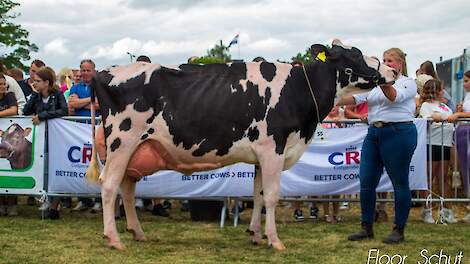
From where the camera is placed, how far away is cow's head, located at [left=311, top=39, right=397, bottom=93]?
7.14m

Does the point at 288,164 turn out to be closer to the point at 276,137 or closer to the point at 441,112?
the point at 276,137

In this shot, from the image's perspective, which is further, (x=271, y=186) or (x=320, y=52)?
Result: (x=320, y=52)

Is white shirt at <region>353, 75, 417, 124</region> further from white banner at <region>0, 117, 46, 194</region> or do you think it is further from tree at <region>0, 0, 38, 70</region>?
tree at <region>0, 0, 38, 70</region>

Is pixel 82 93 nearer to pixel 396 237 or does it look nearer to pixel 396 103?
pixel 396 103

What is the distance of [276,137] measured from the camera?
698 centimetres

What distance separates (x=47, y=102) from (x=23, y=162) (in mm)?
887

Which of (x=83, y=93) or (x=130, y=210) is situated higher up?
(x=83, y=93)

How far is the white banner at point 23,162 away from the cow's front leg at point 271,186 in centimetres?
371

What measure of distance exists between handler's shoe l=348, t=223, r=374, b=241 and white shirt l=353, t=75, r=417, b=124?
49.6 inches

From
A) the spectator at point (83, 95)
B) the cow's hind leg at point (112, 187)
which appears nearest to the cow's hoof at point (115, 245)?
the cow's hind leg at point (112, 187)

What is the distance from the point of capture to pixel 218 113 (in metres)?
6.97

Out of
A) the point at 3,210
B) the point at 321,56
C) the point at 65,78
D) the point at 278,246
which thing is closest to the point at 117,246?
the point at 278,246

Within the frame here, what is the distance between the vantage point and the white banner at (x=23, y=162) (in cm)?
930

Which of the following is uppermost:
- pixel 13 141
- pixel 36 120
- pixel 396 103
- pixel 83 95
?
pixel 83 95
